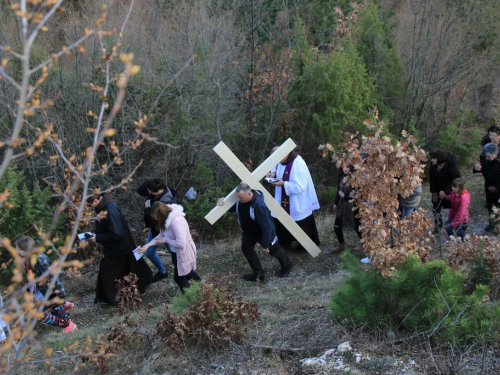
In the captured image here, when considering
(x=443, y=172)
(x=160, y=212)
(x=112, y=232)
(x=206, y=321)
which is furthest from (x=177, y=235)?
→ (x=443, y=172)

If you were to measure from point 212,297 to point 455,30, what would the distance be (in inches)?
425

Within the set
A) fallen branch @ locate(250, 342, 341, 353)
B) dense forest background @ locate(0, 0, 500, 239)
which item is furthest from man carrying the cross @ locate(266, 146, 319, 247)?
fallen branch @ locate(250, 342, 341, 353)

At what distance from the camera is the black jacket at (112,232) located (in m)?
6.48

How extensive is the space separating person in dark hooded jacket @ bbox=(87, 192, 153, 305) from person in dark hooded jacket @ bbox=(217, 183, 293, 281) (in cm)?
131

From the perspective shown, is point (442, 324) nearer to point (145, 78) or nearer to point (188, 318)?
point (188, 318)

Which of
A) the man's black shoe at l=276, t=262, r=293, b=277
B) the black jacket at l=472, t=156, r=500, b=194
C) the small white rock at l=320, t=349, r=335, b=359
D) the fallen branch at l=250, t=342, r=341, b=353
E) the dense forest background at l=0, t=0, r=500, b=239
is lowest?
the man's black shoe at l=276, t=262, r=293, b=277

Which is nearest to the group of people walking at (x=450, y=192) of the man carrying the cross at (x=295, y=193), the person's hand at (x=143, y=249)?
the man carrying the cross at (x=295, y=193)

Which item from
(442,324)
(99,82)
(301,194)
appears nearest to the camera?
(442,324)

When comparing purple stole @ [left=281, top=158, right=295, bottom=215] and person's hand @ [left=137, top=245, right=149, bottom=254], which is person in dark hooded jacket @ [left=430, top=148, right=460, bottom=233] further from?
person's hand @ [left=137, top=245, right=149, bottom=254]

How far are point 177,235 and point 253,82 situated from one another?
20.6 ft

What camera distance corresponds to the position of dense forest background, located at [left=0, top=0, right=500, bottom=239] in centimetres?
1014

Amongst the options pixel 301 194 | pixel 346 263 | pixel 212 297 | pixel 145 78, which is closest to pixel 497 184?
pixel 301 194

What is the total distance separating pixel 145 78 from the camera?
35.6 feet

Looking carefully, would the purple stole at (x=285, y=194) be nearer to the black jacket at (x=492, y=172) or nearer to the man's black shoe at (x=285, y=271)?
the man's black shoe at (x=285, y=271)
